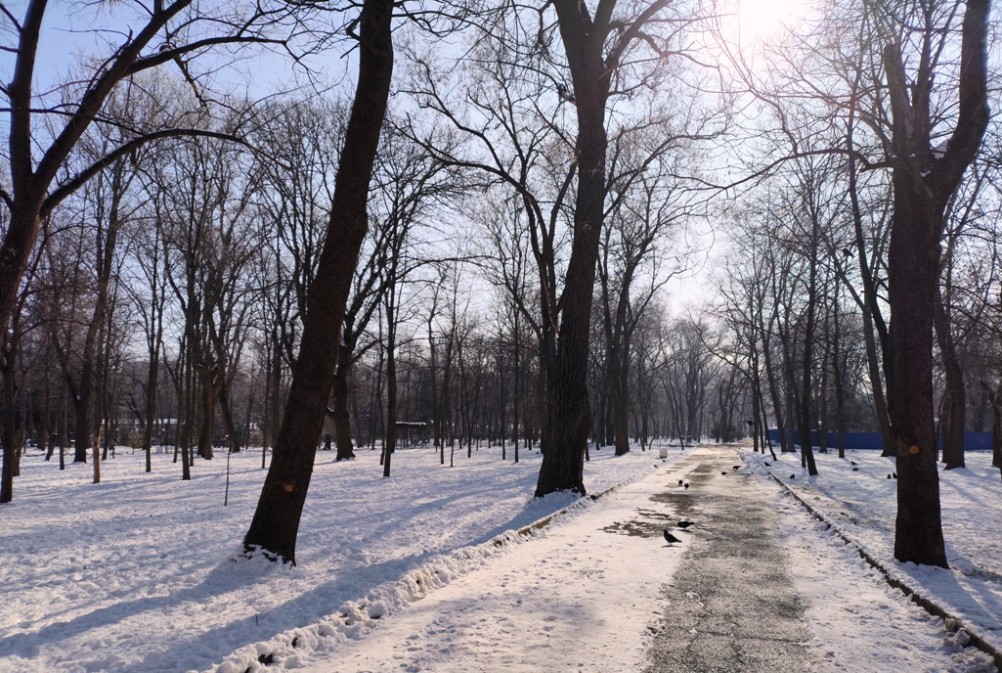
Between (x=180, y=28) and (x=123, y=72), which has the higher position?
(x=180, y=28)

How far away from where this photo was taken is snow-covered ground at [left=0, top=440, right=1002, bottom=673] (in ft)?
14.0

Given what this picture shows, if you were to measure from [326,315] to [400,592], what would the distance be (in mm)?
2947

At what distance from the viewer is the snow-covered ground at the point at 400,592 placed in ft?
14.0

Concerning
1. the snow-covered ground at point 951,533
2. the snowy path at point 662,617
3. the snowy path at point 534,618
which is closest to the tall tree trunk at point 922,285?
the snow-covered ground at point 951,533

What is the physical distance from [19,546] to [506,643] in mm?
7403

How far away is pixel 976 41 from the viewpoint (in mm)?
6676

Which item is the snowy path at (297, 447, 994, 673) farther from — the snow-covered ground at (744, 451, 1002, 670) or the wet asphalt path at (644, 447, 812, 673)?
the snow-covered ground at (744, 451, 1002, 670)

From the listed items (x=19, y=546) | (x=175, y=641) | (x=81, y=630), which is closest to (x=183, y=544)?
(x=19, y=546)

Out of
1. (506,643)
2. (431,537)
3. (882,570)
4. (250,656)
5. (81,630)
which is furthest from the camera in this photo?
(431,537)

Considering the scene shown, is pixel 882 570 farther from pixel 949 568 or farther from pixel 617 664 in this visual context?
pixel 617 664

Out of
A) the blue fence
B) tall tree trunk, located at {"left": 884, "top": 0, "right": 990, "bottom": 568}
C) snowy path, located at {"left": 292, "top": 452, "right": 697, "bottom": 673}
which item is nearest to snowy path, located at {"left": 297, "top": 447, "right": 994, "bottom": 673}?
snowy path, located at {"left": 292, "top": 452, "right": 697, "bottom": 673}

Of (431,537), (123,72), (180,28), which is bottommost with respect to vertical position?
(431,537)

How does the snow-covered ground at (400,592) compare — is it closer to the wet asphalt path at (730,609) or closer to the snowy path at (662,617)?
the snowy path at (662,617)

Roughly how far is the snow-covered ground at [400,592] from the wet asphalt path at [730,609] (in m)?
0.19
